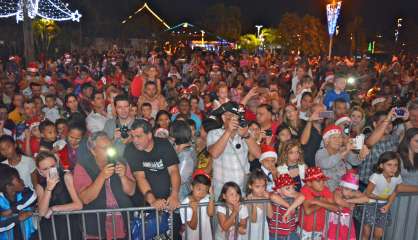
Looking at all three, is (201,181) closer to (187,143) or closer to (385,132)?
(187,143)

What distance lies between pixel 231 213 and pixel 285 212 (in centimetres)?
62

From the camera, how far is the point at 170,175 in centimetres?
417

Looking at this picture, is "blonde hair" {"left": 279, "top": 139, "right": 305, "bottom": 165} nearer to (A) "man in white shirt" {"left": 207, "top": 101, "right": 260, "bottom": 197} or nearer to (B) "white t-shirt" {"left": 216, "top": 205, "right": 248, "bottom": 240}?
(A) "man in white shirt" {"left": 207, "top": 101, "right": 260, "bottom": 197}

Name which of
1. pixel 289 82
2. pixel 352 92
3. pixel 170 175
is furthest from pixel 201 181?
pixel 289 82

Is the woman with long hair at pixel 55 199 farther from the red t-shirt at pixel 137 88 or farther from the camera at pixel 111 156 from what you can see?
the red t-shirt at pixel 137 88

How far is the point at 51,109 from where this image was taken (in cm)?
773

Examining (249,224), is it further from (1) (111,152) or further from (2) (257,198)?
(1) (111,152)

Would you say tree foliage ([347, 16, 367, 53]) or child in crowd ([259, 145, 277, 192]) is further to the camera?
tree foliage ([347, 16, 367, 53])

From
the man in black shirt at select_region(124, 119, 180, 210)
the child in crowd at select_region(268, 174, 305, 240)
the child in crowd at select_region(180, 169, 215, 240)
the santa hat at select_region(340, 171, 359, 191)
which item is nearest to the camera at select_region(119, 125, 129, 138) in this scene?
the man in black shirt at select_region(124, 119, 180, 210)

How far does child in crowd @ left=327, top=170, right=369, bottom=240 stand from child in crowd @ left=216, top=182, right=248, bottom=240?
0.96 m

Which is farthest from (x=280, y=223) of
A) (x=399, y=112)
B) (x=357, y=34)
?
(x=357, y=34)

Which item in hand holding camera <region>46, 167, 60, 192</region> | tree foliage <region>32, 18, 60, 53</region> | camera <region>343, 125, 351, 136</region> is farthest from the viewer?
tree foliage <region>32, 18, 60, 53</region>

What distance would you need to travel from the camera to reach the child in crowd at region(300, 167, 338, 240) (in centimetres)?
406

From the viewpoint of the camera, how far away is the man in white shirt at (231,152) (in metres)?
Result: 4.45
